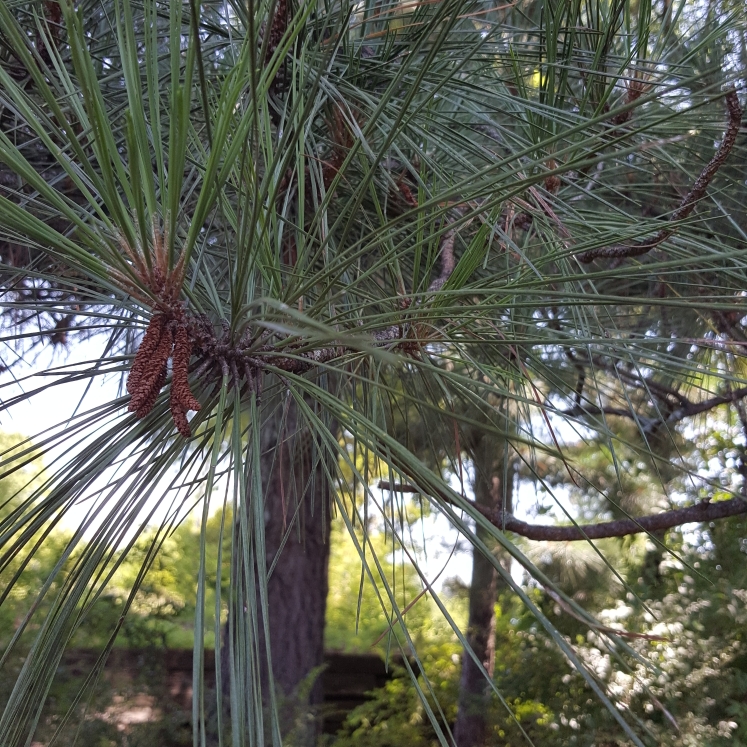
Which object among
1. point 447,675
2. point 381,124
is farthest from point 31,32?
point 447,675

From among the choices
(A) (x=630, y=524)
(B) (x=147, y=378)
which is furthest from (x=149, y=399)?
(A) (x=630, y=524)

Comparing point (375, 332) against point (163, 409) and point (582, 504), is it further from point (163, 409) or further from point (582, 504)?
point (582, 504)

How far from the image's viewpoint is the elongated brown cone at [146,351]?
0.36 meters

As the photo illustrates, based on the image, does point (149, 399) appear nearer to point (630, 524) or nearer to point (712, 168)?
point (712, 168)

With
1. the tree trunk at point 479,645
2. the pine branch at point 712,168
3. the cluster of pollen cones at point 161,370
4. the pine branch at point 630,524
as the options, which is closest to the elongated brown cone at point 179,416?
the cluster of pollen cones at point 161,370

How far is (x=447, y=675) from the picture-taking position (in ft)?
8.25

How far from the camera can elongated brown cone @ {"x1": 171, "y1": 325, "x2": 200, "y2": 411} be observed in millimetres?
369

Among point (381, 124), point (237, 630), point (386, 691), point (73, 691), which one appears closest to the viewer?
point (237, 630)

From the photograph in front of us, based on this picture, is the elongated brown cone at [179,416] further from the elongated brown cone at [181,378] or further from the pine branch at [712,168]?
the pine branch at [712,168]

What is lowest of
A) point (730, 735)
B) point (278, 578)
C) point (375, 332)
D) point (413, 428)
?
point (730, 735)

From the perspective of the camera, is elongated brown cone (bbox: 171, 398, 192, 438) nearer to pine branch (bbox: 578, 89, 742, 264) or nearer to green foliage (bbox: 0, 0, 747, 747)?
green foliage (bbox: 0, 0, 747, 747)

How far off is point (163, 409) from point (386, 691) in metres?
2.01

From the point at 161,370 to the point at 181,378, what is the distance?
0.5 inches

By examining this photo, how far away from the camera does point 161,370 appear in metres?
0.37
